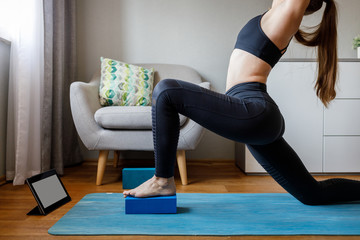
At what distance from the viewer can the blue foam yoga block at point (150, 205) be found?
1153 mm

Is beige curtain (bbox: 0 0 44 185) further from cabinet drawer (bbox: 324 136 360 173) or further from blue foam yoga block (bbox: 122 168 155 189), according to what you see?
cabinet drawer (bbox: 324 136 360 173)

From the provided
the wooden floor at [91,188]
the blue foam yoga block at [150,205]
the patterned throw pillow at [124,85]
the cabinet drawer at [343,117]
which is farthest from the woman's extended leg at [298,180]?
the patterned throw pillow at [124,85]

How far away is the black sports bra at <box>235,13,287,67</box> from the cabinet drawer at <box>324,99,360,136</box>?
48.5 inches

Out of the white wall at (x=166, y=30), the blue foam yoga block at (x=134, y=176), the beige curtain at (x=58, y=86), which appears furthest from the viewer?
the white wall at (x=166, y=30)

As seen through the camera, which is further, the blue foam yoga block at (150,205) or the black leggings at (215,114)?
the blue foam yoga block at (150,205)

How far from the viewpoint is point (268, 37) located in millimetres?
1035

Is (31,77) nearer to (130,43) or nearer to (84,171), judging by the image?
(84,171)

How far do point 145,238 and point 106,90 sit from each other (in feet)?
4.35

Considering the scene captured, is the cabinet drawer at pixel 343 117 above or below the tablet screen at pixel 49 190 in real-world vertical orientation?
above

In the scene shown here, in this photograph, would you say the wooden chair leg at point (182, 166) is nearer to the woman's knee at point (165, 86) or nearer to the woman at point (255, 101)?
the woman at point (255, 101)

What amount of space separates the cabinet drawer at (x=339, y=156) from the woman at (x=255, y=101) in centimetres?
94

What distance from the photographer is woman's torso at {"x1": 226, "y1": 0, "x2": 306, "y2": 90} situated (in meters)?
0.99

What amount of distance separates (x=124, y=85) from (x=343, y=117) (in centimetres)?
156

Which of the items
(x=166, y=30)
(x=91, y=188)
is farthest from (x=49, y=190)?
(x=166, y=30)
